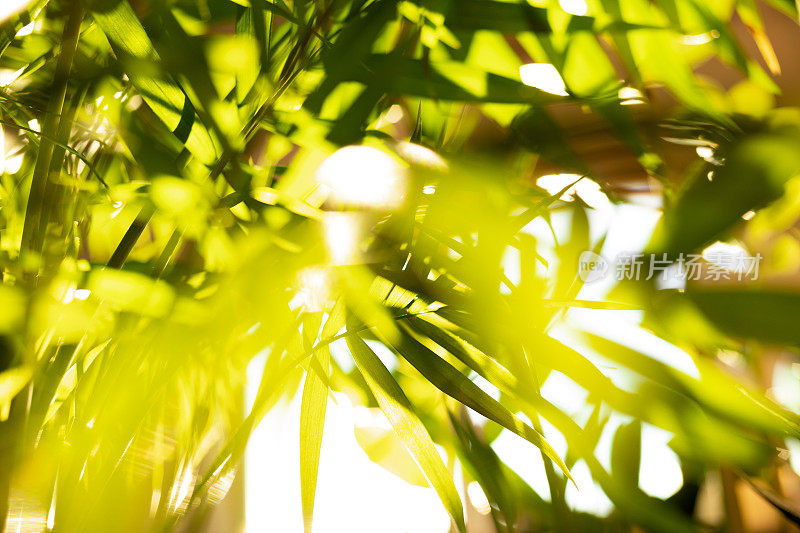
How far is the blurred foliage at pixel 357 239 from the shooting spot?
26 cm

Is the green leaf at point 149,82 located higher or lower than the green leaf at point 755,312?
higher

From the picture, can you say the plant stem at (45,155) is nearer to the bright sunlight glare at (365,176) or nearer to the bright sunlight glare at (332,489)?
the bright sunlight glare at (365,176)

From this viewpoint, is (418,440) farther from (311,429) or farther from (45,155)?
(45,155)

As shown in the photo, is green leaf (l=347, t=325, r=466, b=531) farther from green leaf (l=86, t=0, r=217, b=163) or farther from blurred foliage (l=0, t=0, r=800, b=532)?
green leaf (l=86, t=0, r=217, b=163)

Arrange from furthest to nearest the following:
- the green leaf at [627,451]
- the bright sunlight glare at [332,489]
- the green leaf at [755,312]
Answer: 1. the bright sunlight glare at [332,489]
2. the green leaf at [627,451]
3. the green leaf at [755,312]

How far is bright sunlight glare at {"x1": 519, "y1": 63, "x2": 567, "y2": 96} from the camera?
1.03 feet

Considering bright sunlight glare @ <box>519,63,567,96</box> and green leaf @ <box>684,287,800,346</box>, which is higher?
bright sunlight glare @ <box>519,63,567,96</box>

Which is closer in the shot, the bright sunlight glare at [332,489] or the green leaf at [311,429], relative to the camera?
the green leaf at [311,429]

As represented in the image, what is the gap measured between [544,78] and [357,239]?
0.55 feet

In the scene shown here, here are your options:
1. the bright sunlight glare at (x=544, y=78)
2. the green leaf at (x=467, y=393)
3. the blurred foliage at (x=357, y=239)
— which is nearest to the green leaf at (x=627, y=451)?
the blurred foliage at (x=357, y=239)

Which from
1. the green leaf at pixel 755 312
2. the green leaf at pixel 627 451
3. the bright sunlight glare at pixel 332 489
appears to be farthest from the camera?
the bright sunlight glare at pixel 332 489

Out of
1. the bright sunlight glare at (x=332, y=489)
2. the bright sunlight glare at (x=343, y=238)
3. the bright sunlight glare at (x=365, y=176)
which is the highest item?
the bright sunlight glare at (x=365, y=176)

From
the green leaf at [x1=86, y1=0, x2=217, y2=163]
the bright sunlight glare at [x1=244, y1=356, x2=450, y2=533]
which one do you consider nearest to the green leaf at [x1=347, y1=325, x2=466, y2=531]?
the green leaf at [x1=86, y1=0, x2=217, y2=163]

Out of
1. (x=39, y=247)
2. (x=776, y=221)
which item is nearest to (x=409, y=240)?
(x=39, y=247)
